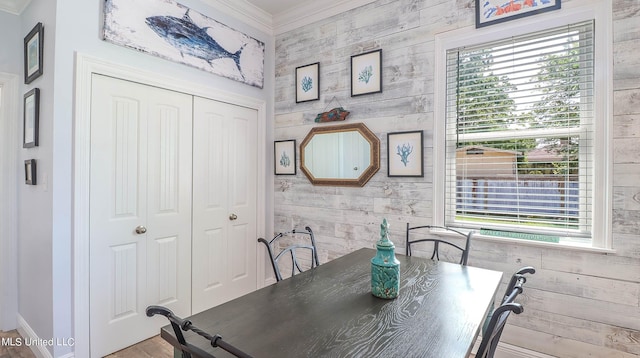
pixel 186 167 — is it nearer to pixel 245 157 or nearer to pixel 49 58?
pixel 245 157

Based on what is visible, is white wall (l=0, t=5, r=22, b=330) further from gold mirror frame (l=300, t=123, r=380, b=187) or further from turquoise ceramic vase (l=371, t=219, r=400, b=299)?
turquoise ceramic vase (l=371, t=219, r=400, b=299)

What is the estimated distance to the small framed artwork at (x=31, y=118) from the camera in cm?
215

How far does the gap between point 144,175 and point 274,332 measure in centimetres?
183

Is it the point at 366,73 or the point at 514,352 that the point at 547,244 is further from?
the point at 366,73

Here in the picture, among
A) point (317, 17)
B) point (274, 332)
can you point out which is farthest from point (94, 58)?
point (274, 332)

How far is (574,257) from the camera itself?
1.93m

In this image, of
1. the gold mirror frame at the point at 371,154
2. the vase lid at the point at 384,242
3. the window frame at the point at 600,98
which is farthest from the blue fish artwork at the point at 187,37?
the window frame at the point at 600,98

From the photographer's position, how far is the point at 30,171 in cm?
221

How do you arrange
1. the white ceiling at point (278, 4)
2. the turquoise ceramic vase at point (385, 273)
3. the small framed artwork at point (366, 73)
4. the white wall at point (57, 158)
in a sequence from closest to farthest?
1. the turquoise ceramic vase at point (385, 273)
2. the white wall at point (57, 158)
3. the small framed artwork at point (366, 73)
4. the white ceiling at point (278, 4)

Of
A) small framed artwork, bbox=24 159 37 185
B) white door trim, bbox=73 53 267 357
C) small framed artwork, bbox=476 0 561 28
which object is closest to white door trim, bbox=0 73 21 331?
small framed artwork, bbox=24 159 37 185

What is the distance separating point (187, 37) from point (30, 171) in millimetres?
1522

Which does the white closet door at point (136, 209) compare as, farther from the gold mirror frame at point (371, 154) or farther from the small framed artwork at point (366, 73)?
the small framed artwork at point (366, 73)

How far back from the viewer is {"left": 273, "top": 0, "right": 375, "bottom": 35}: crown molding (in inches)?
112

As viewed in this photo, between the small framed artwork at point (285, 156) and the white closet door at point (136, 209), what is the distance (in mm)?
950
